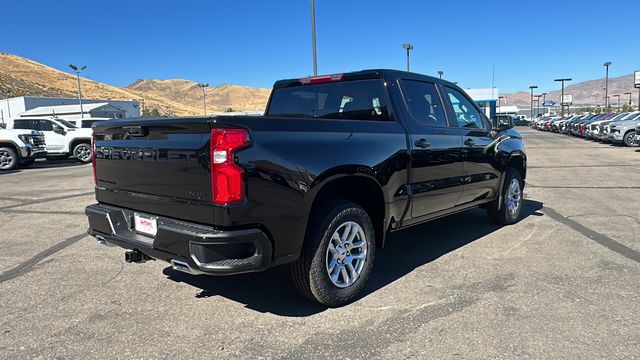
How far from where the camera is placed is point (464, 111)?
18.4ft

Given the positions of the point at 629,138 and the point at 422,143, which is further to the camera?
the point at 629,138

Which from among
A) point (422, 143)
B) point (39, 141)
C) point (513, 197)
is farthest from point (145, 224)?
point (39, 141)

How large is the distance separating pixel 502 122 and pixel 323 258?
3706 mm

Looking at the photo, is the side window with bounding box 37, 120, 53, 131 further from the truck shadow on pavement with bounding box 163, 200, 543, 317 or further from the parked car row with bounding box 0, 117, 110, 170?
the truck shadow on pavement with bounding box 163, 200, 543, 317

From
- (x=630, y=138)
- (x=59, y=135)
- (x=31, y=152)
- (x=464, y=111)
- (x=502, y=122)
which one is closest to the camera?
(x=464, y=111)

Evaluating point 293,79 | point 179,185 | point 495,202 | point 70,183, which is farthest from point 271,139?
point 70,183

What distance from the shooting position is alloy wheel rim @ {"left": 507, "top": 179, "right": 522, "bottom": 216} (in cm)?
→ 646

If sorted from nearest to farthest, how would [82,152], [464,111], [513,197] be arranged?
[464,111] < [513,197] < [82,152]

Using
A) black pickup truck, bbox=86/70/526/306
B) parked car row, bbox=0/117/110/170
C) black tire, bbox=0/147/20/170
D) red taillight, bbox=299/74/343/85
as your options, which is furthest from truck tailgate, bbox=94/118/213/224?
black tire, bbox=0/147/20/170

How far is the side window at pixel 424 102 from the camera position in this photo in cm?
472

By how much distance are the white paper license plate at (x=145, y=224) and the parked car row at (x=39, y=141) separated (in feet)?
46.7

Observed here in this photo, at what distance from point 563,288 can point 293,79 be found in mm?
3345

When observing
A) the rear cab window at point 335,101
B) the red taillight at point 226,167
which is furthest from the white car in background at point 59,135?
the red taillight at point 226,167

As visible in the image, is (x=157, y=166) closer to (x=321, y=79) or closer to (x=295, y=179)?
(x=295, y=179)
